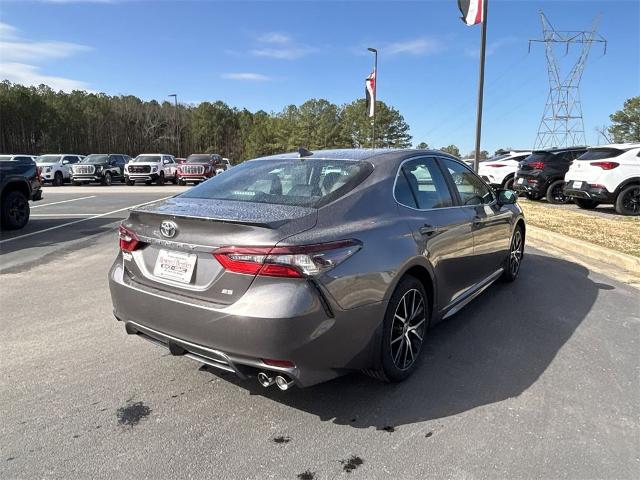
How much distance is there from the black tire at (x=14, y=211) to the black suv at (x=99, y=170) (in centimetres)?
1664

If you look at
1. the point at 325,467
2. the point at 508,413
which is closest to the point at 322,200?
the point at 325,467

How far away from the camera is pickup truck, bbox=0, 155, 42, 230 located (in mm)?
9453

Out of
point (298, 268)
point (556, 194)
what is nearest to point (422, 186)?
point (298, 268)

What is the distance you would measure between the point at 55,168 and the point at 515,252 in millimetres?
26530

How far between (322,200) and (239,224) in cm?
59

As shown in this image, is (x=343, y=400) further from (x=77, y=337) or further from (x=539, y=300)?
(x=539, y=300)

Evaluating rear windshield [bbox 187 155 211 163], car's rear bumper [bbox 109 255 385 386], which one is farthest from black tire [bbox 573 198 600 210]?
rear windshield [bbox 187 155 211 163]

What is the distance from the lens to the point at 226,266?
2.55 metres

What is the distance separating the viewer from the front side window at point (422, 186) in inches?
135

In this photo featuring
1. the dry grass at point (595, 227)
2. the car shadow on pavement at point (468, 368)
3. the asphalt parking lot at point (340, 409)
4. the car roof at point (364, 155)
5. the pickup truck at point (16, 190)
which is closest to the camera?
the asphalt parking lot at point (340, 409)

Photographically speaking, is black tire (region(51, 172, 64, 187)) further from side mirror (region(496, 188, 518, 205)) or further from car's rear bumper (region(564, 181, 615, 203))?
side mirror (region(496, 188, 518, 205))

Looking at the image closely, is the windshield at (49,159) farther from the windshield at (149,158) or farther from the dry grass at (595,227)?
the dry grass at (595,227)

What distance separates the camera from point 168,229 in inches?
110

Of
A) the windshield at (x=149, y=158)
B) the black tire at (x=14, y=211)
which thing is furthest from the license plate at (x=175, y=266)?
the windshield at (x=149, y=158)
